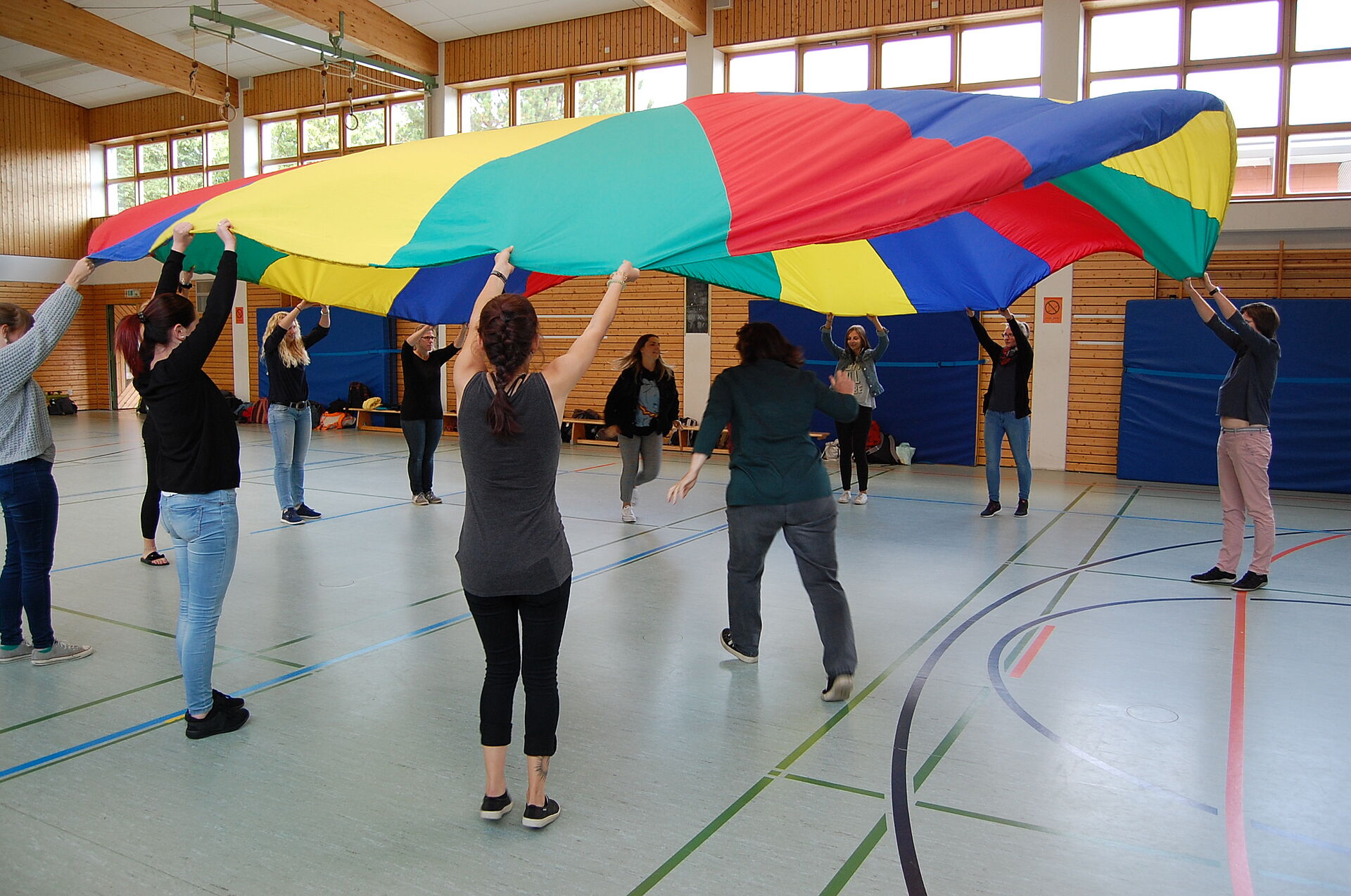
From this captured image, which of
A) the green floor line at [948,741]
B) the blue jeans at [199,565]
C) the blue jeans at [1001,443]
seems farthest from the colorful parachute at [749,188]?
the blue jeans at [1001,443]

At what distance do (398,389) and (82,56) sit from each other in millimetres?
5930

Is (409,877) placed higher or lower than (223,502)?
lower

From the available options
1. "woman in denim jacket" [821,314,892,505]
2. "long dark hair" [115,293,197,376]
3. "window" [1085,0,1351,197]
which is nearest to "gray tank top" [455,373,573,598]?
"long dark hair" [115,293,197,376]

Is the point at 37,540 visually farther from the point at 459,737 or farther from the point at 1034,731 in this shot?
the point at 1034,731

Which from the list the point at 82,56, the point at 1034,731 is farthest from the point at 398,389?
the point at 1034,731

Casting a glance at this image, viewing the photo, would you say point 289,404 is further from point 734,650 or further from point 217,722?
point 734,650

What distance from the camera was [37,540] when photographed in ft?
11.4

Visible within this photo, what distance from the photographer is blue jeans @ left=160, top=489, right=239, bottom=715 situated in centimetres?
281

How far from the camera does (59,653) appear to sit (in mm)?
3574

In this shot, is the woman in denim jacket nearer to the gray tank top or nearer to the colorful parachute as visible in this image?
the colorful parachute

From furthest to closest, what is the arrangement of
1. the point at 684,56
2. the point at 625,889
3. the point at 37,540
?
the point at 684,56 → the point at 37,540 → the point at 625,889

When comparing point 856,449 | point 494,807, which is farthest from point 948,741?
point 856,449

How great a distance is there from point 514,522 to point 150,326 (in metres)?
1.46

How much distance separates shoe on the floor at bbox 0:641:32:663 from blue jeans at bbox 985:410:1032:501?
5876mm
